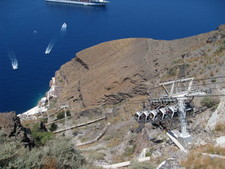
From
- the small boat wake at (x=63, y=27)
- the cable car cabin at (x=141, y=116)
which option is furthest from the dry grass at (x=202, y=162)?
the small boat wake at (x=63, y=27)

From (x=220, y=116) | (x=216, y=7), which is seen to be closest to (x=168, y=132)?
(x=220, y=116)

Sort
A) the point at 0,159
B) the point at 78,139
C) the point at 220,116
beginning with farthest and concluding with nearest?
the point at 78,139 → the point at 220,116 → the point at 0,159

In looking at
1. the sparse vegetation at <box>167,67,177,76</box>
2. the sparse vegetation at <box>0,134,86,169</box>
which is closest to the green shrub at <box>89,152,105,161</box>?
the sparse vegetation at <box>0,134,86,169</box>

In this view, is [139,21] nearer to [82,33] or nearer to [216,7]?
[82,33]

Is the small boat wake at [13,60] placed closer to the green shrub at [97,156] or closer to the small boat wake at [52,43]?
the small boat wake at [52,43]

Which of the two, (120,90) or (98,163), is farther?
(120,90)

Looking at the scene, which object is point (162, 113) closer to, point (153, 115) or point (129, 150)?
point (153, 115)
